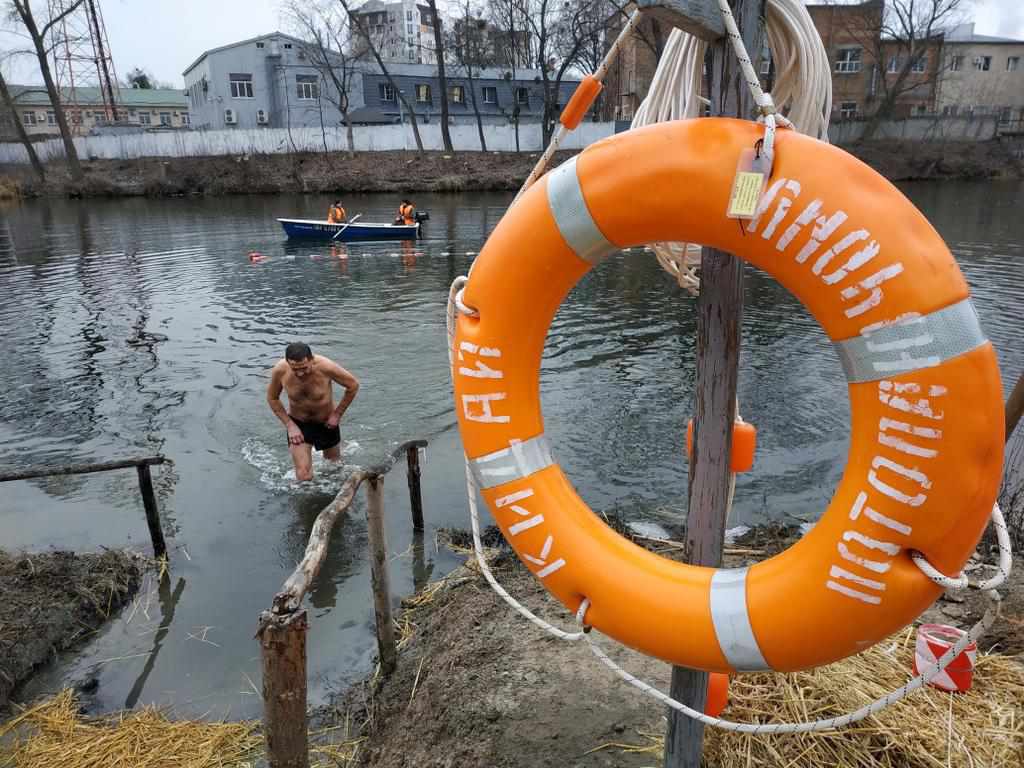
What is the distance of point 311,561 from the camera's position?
8.29ft

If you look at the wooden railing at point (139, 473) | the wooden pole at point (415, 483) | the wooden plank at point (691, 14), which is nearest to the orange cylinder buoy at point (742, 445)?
the wooden plank at point (691, 14)

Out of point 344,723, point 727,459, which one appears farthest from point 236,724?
point 727,459

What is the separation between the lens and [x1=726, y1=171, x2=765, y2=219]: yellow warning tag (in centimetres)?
159

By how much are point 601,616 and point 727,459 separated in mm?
589

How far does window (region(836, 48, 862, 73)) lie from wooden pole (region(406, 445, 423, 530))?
45.5 metres

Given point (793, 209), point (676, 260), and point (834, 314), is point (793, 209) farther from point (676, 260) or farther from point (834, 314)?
point (676, 260)

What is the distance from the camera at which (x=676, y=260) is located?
238 cm

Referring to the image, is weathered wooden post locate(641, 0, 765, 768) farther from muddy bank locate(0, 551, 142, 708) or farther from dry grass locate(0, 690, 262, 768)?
muddy bank locate(0, 551, 142, 708)

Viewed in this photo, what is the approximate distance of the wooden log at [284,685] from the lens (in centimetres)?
215

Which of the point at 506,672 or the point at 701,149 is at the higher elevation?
the point at 701,149

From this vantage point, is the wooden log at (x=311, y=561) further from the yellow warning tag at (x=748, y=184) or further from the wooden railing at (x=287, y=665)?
the yellow warning tag at (x=748, y=184)

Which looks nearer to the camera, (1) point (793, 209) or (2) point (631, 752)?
(1) point (793, 209)

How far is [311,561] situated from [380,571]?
4.04 feet

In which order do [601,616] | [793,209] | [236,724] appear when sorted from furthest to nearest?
[236,724] < [601,616] < [793,209]
